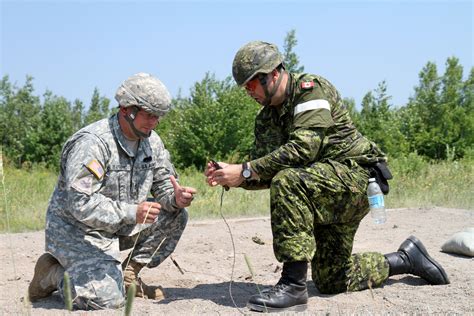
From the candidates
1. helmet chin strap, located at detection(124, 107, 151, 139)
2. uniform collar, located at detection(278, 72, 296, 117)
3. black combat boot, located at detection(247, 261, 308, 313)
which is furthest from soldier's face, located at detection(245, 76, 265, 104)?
black combat boot, located at detection(247, 261, 308, 313)

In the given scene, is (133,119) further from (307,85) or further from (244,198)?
(244,198)

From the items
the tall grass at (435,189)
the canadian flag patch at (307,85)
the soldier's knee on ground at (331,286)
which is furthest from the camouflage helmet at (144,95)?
the tall grass at (435,189)

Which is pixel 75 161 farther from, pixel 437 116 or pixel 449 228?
pixel 437 116

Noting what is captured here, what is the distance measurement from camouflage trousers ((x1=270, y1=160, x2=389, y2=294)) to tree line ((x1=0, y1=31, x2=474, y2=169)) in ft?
44.5

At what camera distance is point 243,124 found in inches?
793

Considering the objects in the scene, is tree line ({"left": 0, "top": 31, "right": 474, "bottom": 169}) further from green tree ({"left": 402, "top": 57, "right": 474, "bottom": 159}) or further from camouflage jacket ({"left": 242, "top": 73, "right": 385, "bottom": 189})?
camouflage jacket ({"left": 242, "top": 73, "right": 385, "bottom": 189})

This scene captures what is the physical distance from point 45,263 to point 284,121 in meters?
1.87

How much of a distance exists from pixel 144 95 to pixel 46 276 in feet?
4.58

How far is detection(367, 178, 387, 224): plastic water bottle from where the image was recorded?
438 cm

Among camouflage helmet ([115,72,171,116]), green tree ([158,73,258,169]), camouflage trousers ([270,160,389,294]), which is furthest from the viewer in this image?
green tree ([158,73,258,169])

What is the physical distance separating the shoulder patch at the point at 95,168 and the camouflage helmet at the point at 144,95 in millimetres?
431

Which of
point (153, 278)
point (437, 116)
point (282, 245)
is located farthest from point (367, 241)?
point (437, 116)

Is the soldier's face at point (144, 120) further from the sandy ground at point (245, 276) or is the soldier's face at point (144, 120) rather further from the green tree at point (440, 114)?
the green tree at point (440, 114)

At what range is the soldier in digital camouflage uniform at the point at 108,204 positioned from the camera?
4.27 metres
